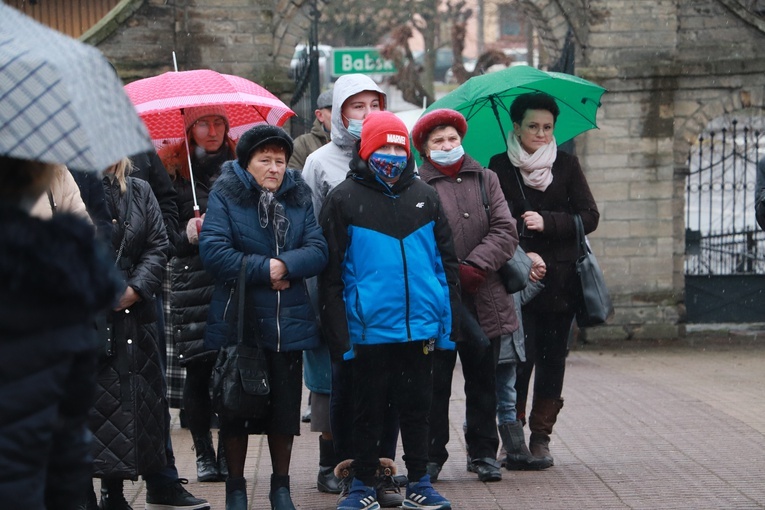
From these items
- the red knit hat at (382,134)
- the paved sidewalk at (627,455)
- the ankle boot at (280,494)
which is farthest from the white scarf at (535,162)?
the ankle boot at (280,494)

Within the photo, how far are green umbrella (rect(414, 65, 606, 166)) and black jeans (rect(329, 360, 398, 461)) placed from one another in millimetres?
1751

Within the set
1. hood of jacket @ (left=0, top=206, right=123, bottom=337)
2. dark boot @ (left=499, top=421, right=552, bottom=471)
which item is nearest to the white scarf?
dark boot @ (left=499, top=421, right=552, bottom=471)

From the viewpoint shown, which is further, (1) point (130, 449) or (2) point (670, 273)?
(2) point (670, 273)

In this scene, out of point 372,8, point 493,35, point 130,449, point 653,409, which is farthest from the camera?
point 493,35

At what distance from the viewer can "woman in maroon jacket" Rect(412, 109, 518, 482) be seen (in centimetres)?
636

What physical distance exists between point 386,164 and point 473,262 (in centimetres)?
81

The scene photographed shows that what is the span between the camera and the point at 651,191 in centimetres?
1464

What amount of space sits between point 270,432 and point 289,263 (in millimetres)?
777

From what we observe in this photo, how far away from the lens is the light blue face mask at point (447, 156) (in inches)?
253

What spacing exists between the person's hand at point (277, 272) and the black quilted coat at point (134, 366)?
511mm

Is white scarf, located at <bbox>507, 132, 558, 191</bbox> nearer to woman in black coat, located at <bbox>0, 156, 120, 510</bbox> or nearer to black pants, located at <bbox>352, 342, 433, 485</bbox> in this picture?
black pants, located at <bbox>352, 342, 433, 485</bbox>

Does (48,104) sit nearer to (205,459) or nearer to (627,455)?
(205,459)

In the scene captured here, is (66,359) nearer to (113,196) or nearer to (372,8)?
(113,196)

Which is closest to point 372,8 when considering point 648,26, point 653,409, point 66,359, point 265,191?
A: point 648,26
